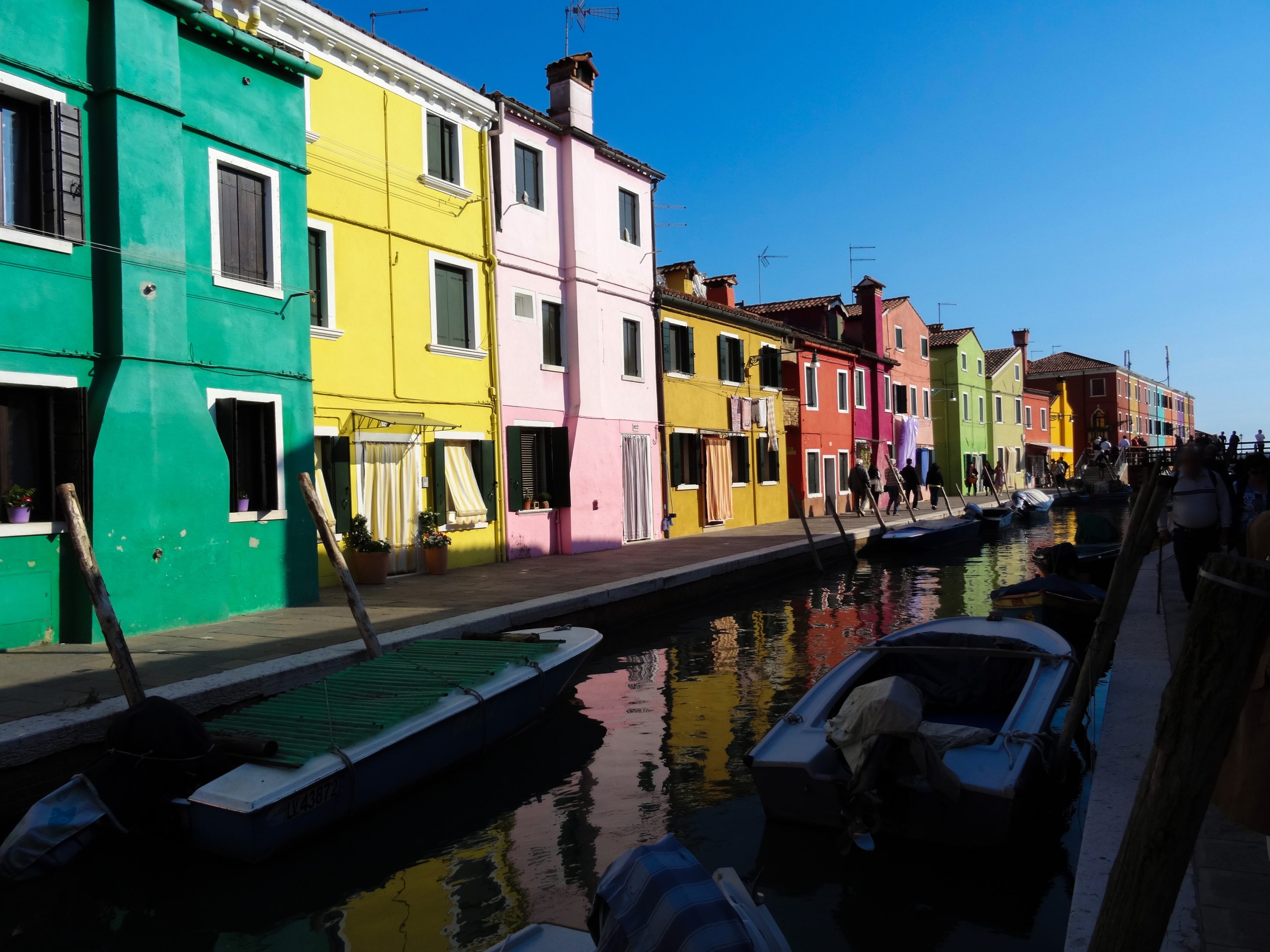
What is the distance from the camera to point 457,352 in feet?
52.6

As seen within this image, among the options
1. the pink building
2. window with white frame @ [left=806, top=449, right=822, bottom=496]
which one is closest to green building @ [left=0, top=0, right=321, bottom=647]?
the pink building

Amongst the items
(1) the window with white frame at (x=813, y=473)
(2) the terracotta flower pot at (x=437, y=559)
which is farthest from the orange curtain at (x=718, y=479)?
(2) the terracotta flower pot at (x=437, y=559)

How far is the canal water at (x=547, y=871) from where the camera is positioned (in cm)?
469

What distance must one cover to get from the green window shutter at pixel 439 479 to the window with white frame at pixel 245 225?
14.1ft

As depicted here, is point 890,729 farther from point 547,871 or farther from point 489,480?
point 489,480

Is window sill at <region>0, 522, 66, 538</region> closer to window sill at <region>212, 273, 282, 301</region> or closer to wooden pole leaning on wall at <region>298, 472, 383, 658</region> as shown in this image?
wooden pole leaning on wall at <region>298, 472, 383, 658</region>

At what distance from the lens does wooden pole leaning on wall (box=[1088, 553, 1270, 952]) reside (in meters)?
2.10

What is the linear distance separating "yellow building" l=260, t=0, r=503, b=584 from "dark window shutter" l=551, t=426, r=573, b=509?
1593 mm

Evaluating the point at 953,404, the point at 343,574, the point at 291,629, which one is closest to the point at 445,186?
the point at 291,629

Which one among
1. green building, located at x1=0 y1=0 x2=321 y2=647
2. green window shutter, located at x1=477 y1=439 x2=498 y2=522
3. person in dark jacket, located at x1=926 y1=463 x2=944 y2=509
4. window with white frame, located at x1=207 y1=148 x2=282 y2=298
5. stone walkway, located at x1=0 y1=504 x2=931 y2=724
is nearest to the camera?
stone walkway, located at x1=0 y1=504 x2=931 y2=724

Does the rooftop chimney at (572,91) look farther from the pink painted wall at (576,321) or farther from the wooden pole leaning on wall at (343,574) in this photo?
the wooden pole leaning on wall at (343,574)

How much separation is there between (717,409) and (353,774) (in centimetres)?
1941

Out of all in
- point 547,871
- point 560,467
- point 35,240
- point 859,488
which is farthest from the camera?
point 859,488

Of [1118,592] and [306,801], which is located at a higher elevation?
[1118,592]
